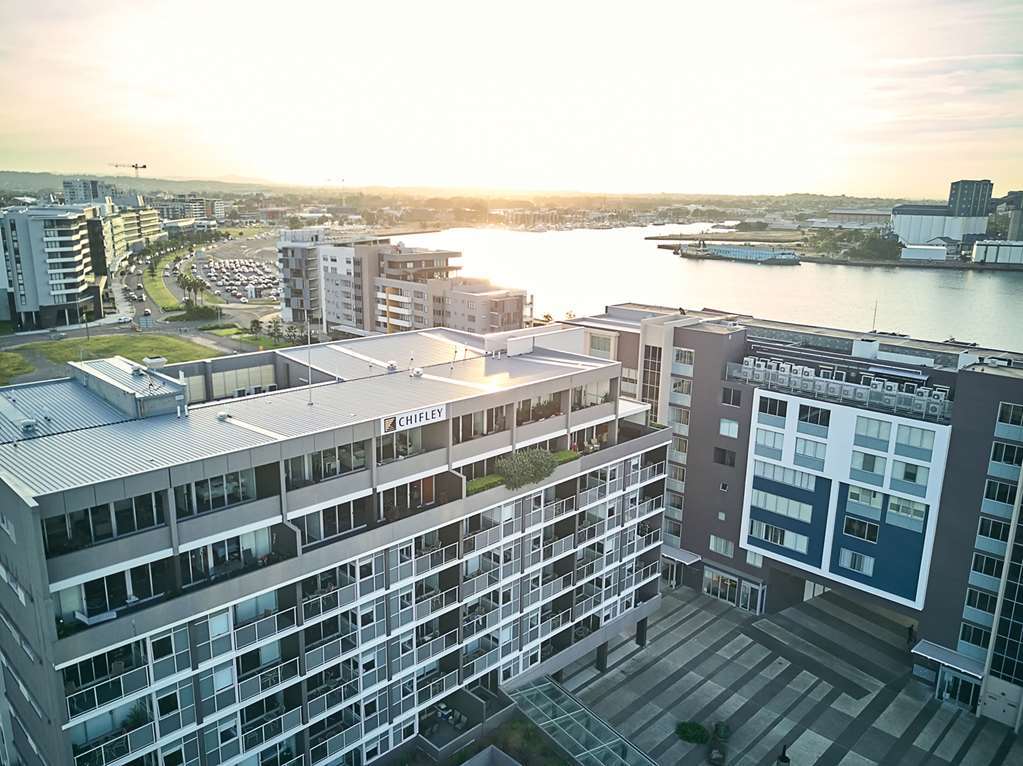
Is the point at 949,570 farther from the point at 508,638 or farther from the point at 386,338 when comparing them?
the point at 386,338

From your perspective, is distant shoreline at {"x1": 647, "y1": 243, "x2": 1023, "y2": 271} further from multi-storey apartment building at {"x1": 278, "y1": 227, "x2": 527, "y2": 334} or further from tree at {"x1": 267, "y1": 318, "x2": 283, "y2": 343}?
tree at {"x1": 267, "y1": 318, "x2": 283, "y2": 343}

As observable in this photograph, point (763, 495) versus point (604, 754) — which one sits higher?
point (763, 495)

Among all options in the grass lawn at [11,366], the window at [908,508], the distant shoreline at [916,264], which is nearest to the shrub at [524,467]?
the window at [908,508]

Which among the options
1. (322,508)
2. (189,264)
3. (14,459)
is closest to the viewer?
(14,459)

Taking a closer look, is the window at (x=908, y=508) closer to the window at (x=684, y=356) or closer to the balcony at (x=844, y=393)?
the balcony at (x=844, y=393)

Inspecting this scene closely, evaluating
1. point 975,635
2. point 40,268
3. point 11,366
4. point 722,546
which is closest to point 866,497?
point 975,635

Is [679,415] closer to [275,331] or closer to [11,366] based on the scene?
[275,331]

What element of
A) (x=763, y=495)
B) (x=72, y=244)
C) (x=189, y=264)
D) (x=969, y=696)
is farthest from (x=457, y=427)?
(x=189, y=264)

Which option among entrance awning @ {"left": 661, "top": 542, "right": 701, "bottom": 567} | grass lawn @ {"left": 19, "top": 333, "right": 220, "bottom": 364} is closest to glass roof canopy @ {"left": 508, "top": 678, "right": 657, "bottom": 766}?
entrance awning @ {"left": 661, "top": 542, "right": 701, "bottom": 567}
